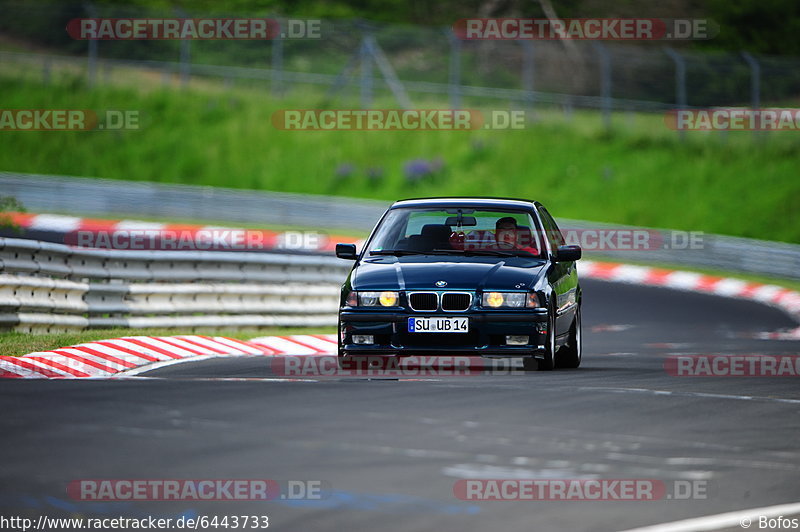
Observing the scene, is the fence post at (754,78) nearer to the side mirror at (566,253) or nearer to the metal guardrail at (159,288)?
the metal guardrail at (159,288)

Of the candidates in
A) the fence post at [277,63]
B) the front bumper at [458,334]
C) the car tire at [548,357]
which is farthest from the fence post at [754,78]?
the front bumper at [458,334]

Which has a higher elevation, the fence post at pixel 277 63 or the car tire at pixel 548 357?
the fence post at pixel 277 63

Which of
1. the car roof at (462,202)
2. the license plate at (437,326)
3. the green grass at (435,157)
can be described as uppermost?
the green grass at (435,157)

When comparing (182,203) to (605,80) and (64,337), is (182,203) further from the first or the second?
(64,337)

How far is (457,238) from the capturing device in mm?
12711

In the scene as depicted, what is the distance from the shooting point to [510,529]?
20.3 feet

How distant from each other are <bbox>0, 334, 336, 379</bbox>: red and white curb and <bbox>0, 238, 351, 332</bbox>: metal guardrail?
104cm

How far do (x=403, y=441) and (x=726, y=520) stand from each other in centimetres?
207

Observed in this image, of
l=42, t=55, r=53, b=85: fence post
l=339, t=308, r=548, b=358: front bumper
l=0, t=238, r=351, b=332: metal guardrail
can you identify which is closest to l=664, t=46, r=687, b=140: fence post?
l=0, t=238, r=351, b=332: metal guardrail

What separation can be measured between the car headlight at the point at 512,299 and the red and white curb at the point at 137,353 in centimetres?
282

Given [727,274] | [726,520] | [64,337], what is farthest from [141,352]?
[727,274]

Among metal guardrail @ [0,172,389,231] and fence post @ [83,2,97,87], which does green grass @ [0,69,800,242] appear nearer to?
fence post @ [83,2,97,87]

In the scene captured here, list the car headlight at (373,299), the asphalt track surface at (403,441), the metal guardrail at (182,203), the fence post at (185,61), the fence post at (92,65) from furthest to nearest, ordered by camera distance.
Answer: the fence post at (92,65), the fence post at (185,61), the metal guardrail at (182,203), the car headlight at (373,299), the asphalt track surface at (403,441)

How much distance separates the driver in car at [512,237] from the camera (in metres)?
12.8
